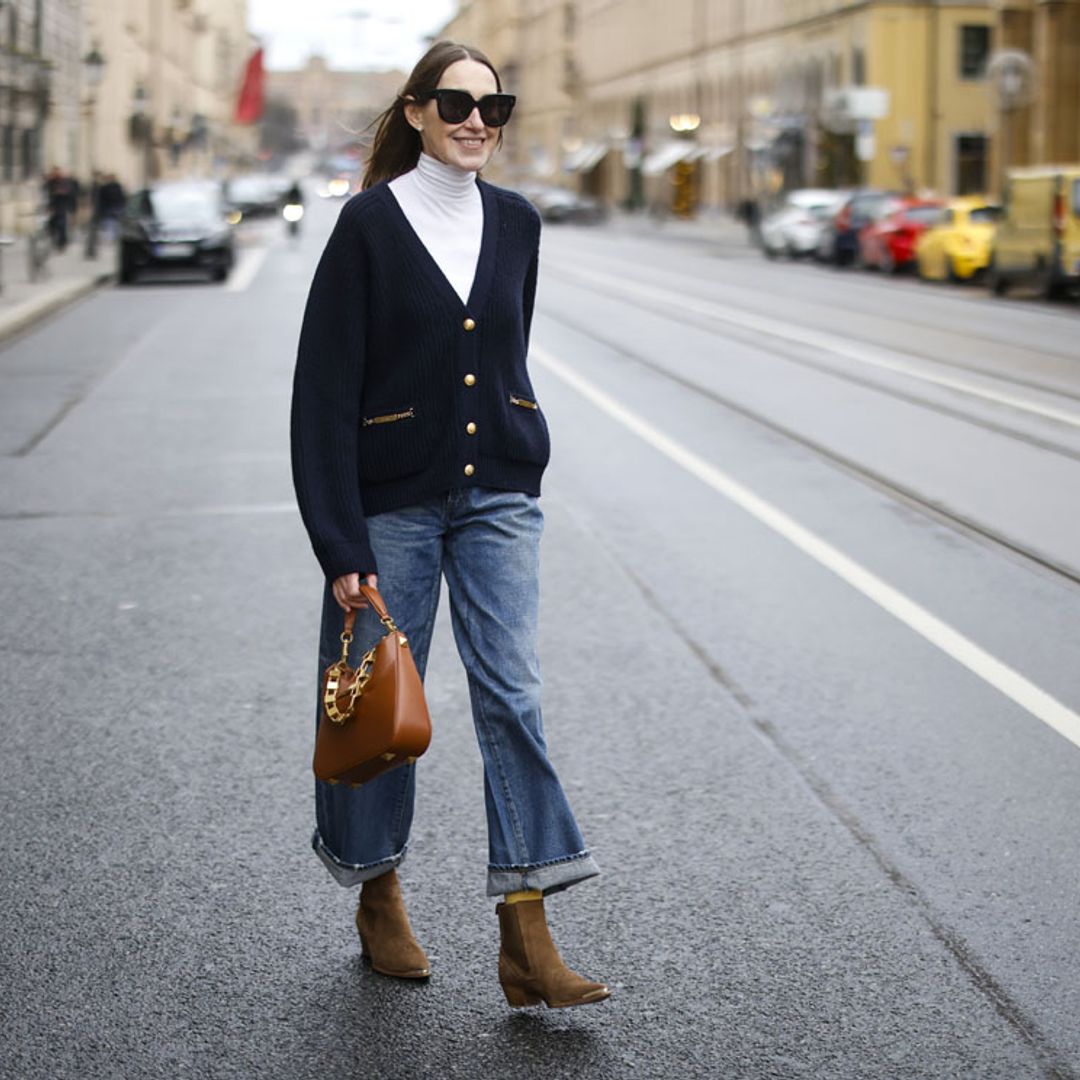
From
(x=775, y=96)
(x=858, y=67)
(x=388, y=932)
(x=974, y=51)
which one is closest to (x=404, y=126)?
(x=388, y=932)

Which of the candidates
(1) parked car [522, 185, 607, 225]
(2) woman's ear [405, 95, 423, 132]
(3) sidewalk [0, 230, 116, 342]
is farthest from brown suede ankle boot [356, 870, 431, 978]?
(1) parked car [522, 185, 607, 225]

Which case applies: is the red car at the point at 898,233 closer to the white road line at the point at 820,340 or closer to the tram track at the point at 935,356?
the tram track at the point at 935,356

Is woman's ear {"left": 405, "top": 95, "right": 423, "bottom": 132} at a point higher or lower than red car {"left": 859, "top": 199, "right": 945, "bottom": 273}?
lower

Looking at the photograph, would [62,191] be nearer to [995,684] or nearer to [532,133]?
[995,684]

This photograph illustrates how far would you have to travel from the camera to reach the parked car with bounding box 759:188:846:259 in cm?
4734

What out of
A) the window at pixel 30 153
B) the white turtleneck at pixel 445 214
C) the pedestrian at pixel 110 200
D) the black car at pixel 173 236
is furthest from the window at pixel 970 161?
the white turtleneck at pixel 445 214

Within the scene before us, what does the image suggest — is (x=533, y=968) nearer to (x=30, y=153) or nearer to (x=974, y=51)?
(x=30, y=153)

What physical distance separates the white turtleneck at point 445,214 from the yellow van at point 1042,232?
26.1 meters

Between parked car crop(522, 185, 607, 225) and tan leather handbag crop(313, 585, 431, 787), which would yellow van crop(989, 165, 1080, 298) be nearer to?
tan leather handbag crop(313, 585, 431, 787)

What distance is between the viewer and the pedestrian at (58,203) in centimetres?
4356

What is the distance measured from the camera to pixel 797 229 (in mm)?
47688

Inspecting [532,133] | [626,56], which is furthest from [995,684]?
[532,133]

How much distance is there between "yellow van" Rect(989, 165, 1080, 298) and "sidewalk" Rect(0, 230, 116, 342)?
43.6 ft

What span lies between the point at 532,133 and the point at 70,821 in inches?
5558
